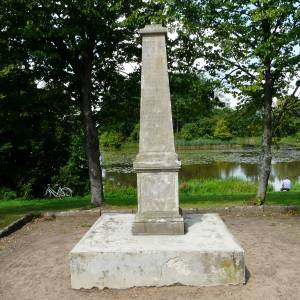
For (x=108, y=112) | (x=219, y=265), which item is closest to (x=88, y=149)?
(x=108, y=112)

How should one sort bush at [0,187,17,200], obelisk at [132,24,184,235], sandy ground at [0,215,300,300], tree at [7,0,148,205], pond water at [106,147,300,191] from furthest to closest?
pond water at [106,147,300,191]
bush at [0,187,17,200]
tree at [7,0,148,205]
obelisk at [132,24,184,235]
sandy ground at [0,215,300,300]

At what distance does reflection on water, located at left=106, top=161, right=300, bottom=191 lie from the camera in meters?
31.1

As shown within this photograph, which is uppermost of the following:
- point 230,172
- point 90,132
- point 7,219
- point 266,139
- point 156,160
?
point 90,132

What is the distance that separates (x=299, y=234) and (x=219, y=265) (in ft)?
13.6

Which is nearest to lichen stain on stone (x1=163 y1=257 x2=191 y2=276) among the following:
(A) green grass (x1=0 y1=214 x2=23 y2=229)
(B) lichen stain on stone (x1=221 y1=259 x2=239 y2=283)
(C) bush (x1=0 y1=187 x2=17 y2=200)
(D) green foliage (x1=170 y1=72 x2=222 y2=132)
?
(B) lichen stain on stone (x1=221 y1=259 x2=239 y2=283)

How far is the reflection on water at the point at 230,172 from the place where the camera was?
31109mm

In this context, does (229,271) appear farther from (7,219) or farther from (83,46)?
(83,46)

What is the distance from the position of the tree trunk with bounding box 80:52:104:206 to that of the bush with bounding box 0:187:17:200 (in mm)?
9924

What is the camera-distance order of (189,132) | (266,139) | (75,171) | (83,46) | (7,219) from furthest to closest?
(189,132) → (75,171) → (266,139) → (83,46) → (7,219)

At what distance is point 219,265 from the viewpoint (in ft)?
21.8

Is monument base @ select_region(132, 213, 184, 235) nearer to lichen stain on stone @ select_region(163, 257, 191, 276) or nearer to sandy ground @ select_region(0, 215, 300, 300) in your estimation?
lichen stain on stone @ select_region(163, 257, 191, 276)

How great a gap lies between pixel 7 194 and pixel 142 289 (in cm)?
1867

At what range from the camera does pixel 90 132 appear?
1483 centimetres

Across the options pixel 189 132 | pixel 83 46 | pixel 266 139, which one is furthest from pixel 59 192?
pixel 189 132
